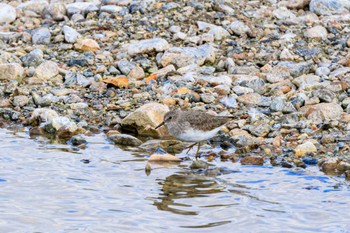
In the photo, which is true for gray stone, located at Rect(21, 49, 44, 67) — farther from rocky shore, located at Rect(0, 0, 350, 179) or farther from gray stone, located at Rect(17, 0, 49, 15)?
gray stone, located at Rect(17, 0, 49, 15)

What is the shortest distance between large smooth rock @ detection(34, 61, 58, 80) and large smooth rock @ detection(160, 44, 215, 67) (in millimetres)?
2474

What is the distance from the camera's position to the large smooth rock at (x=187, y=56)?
1644cm

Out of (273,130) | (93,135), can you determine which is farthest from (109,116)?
(273,130)

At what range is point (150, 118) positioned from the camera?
539 inches

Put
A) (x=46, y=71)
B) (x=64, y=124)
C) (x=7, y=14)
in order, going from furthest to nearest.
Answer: (x=7, y=14) < (x=46, y=71) < (x=64, y=124)

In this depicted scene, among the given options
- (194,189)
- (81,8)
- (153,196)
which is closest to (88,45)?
(81,8)

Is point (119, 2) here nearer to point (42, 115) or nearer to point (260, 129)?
point (42, 115)

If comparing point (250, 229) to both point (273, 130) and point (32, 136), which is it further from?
point (32, 136)

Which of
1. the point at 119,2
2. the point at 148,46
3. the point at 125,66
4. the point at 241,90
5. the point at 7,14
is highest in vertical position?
the point at 119,2

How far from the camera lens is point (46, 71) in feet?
53.4

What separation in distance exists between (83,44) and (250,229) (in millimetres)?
9697

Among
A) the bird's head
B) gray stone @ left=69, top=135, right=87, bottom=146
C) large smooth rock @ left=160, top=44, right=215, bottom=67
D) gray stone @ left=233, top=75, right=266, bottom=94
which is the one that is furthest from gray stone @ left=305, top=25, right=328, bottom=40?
gray stone @ left=69, top=135, right=87, bottom=146

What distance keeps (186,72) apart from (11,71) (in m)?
3.96

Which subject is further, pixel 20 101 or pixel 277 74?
pixel 277 74
